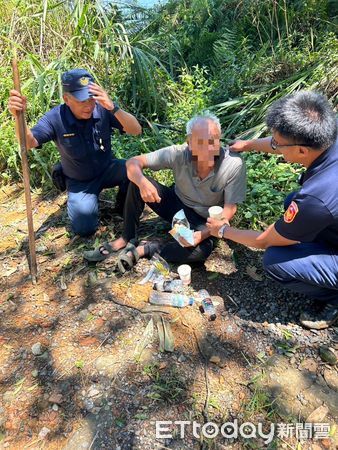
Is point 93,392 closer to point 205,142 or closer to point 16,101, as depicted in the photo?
point 205,142

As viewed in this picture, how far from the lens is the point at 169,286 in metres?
2.63

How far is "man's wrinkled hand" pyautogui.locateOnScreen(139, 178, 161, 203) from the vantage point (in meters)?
2.66

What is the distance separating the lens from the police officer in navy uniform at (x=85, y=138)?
2805mm

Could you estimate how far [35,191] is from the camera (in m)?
3.99

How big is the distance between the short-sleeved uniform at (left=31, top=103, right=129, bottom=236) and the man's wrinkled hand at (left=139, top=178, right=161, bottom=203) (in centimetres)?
64

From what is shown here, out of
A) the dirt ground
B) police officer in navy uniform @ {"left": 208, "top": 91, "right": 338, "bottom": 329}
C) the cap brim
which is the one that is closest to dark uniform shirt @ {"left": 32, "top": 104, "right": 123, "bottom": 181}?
the cap brim

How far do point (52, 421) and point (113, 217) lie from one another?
185 centimetres

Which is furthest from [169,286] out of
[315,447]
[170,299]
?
[315,447]

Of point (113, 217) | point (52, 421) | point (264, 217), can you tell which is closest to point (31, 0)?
→ point (113, 217)

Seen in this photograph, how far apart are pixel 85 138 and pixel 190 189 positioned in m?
0.95

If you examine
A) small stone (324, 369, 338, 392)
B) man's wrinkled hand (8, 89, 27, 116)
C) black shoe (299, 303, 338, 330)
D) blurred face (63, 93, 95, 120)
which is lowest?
small stone (324, 369, 338, 392)

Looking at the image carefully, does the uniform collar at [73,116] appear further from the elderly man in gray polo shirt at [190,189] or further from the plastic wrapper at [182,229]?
the plastic wrapper at [182,229]

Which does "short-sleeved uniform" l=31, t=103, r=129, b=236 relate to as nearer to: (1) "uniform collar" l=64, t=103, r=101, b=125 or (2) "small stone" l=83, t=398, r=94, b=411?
(1) "uniform collar" l=64, t=103, r=101, b=125

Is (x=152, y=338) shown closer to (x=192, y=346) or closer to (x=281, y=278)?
(x=192, y=346)
